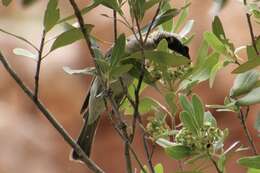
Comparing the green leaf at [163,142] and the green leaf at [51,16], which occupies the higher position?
the green leaf at [51,16]

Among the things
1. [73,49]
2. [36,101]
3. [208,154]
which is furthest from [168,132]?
[73,49]

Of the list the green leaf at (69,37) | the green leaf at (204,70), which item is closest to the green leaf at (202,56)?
the green leaf at (204,70)

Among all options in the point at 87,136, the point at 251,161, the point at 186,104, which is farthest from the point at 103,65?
the point at 87,136

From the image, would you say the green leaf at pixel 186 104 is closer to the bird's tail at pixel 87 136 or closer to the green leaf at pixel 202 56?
the green leaf at pixel 202 56

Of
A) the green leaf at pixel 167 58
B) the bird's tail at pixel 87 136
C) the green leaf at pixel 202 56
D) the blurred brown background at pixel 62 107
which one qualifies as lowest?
the blurred brown background at pixel 62 107

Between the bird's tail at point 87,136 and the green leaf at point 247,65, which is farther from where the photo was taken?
the bird's tail at point 87,136

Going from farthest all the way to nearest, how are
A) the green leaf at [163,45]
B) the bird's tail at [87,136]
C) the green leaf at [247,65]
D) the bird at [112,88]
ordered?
the bird's tail at [87,136]
the bird at [112,88]
the green leaf at [163,45]
the green leaf at [247,65]

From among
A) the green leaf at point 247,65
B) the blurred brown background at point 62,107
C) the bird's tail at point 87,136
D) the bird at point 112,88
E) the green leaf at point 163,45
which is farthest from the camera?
the blurred brown background at point 62,107
